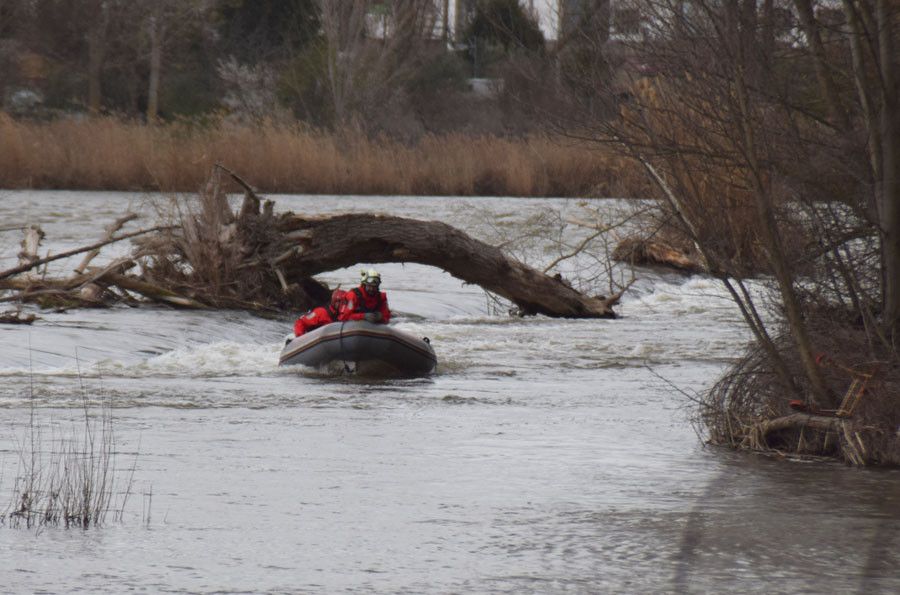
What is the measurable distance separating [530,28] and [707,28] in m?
1.57

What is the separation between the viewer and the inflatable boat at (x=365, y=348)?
15.2 metres

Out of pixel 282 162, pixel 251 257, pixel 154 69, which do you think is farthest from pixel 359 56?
pixel 251 257

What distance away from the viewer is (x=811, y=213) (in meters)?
10.1

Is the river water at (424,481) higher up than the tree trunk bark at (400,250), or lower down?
lower down

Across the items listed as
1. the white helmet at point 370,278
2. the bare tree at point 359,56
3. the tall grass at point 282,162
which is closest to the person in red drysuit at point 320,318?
the white helmet at point 370,278

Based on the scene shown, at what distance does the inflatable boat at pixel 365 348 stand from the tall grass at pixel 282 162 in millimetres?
18985

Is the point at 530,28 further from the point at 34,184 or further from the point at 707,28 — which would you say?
the point at 34,184

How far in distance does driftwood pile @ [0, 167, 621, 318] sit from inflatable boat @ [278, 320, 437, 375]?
344cm

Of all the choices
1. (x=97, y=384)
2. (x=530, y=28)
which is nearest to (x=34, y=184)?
(x=97, y=384)

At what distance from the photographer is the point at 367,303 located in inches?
615

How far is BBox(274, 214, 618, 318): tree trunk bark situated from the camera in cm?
1859

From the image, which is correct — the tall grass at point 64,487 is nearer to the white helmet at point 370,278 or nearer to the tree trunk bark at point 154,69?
the white helmet at point 370,278

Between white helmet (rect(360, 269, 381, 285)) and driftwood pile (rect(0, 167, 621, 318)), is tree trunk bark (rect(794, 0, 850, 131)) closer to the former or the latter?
white helmet (rect(360, 269, 381, 285))

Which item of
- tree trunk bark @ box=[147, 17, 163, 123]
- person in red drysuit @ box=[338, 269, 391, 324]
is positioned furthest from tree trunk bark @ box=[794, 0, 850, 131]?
A: tree trunk bark @ box=[147, 17, 163, 123]
